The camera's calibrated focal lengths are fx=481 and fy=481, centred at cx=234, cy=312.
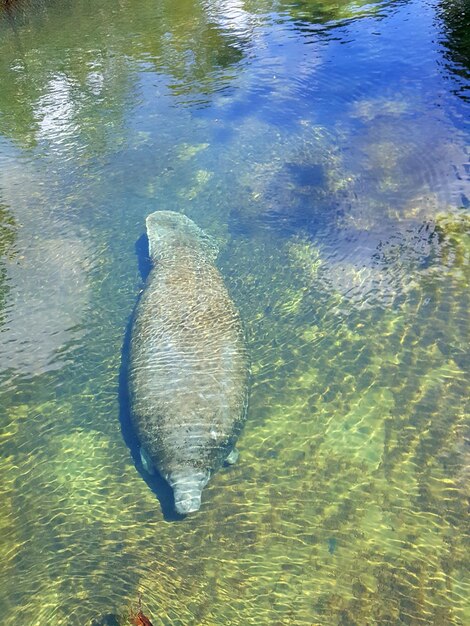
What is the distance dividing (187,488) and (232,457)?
0.66 m

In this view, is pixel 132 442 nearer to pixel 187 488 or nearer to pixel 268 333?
pixel 187 488

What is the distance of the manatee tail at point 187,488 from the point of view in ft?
15.7

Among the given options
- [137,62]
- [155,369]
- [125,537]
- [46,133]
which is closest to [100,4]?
[137,62]

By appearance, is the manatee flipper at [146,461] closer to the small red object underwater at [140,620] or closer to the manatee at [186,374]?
the manatee at [186,374]

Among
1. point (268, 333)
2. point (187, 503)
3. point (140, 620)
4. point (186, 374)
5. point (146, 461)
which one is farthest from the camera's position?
point (268, 333)

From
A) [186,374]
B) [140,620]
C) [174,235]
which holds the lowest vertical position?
[140,620]

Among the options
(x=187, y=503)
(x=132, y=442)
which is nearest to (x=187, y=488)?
(x=187, y=503)

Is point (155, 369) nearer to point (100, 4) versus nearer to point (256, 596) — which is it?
point (256, 596)

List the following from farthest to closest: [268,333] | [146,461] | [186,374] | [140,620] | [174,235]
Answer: [174,235]
[268,333]
[186,374]
[146,461]
[140,620]

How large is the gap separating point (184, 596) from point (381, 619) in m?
1.79

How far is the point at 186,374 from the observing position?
17.7ft

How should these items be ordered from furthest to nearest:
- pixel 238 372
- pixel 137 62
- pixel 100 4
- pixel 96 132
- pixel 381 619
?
pixel 100 4 → pixel 137 62 → pixel 96 132 → pixel 238 372 → pixel 381 619

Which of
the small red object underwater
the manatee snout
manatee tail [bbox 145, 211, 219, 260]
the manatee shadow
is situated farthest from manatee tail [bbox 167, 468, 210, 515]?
manatee tail [bbox 145, 211, 219, 260]

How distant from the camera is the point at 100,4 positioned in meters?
20.1
